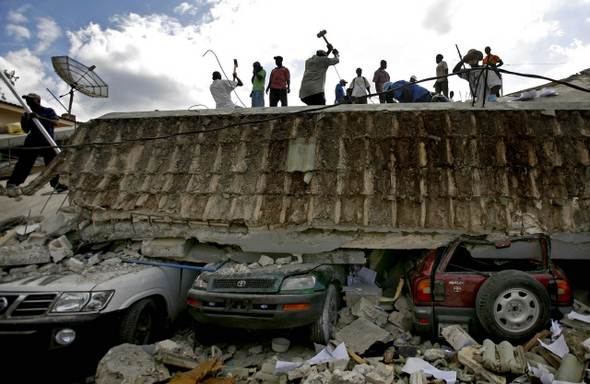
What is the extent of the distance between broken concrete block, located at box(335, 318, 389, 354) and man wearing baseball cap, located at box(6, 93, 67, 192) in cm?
681

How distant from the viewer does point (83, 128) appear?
6.59 m

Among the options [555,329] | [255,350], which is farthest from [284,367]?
[555,329]

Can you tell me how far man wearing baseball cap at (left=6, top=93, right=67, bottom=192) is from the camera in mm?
6641

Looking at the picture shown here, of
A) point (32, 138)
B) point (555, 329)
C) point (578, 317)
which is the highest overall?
point (32, 138)

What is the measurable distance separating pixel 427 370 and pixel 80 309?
3.99 m

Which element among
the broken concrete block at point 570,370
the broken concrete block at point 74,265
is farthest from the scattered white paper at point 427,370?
the broken concrete block at point 74,265

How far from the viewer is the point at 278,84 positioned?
870 centimetres

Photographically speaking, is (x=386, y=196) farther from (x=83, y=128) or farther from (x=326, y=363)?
(x=83, y=128)

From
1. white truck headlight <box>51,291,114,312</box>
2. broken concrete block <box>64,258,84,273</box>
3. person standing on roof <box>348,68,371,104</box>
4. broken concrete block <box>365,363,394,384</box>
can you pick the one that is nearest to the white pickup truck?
white truck headlight <box>51,291,114,312</box>

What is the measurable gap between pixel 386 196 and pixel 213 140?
10.6ft

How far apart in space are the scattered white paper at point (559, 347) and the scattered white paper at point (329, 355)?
2.22 m

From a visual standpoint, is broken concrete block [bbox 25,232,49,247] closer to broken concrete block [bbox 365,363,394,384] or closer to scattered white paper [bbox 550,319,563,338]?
broken concrete block [bbox 365,363,394,384]

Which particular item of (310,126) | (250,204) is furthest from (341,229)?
(310,126)

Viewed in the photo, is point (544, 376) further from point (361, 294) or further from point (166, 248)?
point (166, 248)
